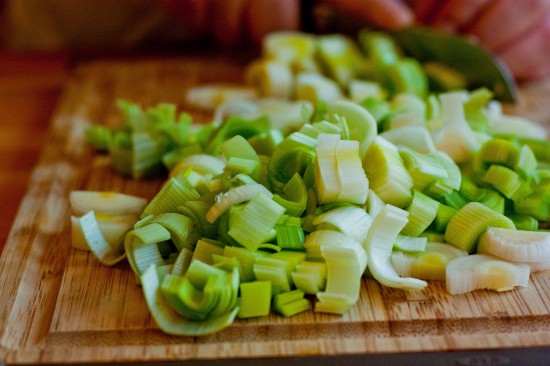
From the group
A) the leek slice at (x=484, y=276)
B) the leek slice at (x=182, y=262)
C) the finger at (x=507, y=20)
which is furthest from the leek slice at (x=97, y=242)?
the finger at (x=507, y=20)

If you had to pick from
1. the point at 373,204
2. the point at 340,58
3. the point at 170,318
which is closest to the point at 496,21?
the point at 340,58

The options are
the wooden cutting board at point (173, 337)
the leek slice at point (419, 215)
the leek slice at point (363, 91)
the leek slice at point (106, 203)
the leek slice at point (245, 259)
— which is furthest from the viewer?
the leek slice at point (363, 91)

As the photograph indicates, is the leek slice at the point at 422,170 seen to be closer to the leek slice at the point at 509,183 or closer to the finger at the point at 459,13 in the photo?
the leek slice at the point at 509,183

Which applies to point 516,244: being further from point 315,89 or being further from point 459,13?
point 459,13

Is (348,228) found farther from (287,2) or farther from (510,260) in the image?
(287,2)

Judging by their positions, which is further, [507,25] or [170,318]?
[507,25]

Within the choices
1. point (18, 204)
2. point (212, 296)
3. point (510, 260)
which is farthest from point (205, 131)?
point (510, 260)
